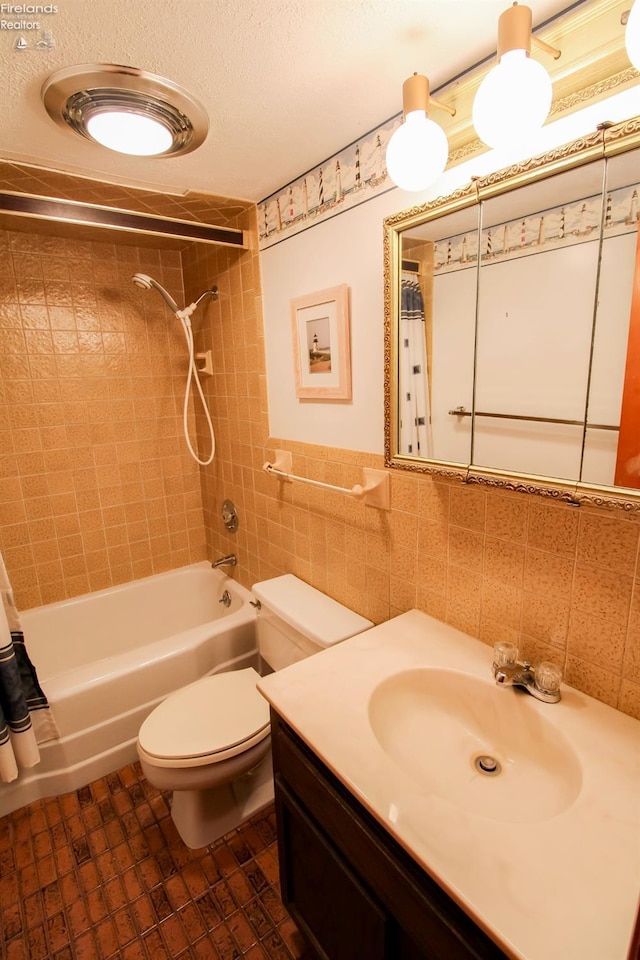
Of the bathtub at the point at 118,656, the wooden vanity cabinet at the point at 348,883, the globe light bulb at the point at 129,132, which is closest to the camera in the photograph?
the wooden vanity cabinet at the point at 348,883

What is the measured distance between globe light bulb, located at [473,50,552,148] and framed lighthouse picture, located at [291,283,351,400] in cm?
62

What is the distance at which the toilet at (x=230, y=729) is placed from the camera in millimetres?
1386

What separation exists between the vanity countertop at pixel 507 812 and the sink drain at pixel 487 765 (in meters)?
0.02

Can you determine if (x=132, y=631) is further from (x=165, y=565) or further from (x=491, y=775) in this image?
(x=491, y=775)

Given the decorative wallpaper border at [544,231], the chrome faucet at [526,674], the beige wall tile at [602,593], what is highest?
the decorative wallpaper border at [544,231]

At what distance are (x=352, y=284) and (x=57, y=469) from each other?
172 centimetres

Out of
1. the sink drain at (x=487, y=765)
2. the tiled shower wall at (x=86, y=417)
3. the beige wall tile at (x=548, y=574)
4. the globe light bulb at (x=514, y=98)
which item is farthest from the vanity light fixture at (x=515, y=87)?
the tiled shower wall at (x=86, y=417)

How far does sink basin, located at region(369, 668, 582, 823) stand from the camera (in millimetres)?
845

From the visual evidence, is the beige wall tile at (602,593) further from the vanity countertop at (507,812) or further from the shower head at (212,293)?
the shower head at (212,293)

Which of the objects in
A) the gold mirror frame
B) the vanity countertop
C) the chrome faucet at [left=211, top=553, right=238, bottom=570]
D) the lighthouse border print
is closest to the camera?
the vanity countertop

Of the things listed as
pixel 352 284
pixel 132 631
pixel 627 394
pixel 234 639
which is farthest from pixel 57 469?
pixel 627 394

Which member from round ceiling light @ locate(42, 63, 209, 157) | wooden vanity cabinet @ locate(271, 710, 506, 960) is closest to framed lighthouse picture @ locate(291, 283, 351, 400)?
round ceiling light @ locate(42, 63, 209, 157)

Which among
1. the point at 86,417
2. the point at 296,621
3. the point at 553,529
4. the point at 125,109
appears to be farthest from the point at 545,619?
the point at 86,417

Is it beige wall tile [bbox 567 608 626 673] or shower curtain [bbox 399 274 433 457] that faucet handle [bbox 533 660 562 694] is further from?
shower curtain [bbox 399 274 433 457]
